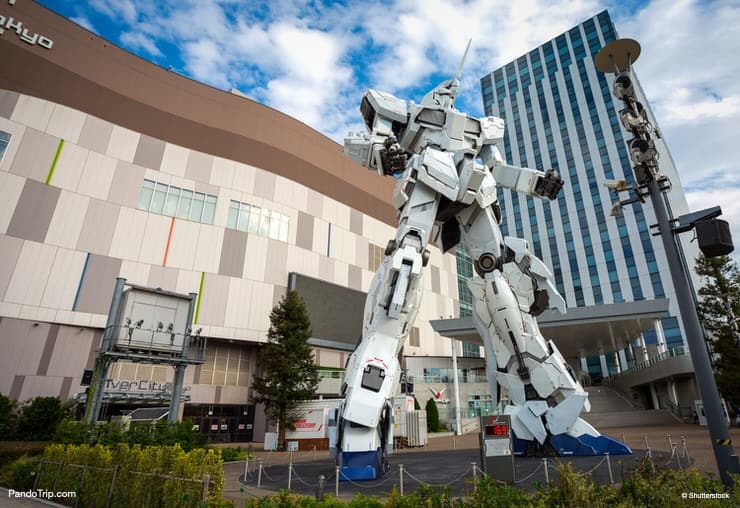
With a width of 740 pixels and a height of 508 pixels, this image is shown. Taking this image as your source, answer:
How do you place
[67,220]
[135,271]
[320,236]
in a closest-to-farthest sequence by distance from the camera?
[67,220], [135,271], [320,236]

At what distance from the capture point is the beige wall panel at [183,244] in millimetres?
26031

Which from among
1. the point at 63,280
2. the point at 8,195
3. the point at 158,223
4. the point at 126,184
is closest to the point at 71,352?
the point at 63,280

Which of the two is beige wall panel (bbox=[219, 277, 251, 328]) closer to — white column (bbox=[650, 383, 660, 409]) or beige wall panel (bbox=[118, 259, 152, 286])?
beige wall panel (bbox=[118, 259, 152, 286])

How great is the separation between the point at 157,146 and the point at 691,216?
29.6 metres

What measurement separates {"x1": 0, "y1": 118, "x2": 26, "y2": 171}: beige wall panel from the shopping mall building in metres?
0.06

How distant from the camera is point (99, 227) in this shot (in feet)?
79.6

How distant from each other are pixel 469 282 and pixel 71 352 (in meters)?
22.7

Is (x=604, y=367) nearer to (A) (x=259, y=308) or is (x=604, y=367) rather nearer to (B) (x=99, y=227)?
(A) (x=259, y=308)

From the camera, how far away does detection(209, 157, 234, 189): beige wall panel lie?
29172 mm

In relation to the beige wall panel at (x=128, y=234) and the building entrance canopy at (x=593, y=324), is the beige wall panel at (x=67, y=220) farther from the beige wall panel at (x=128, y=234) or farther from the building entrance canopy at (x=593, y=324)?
the building entrance canopy at (x=593, y=324)

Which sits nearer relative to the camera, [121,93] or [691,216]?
[691,216]

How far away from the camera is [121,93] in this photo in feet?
89.2

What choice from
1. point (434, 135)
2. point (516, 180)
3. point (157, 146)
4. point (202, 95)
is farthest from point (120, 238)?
point (516, 180)

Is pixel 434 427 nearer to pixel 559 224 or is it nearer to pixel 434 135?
pixel 434 135
